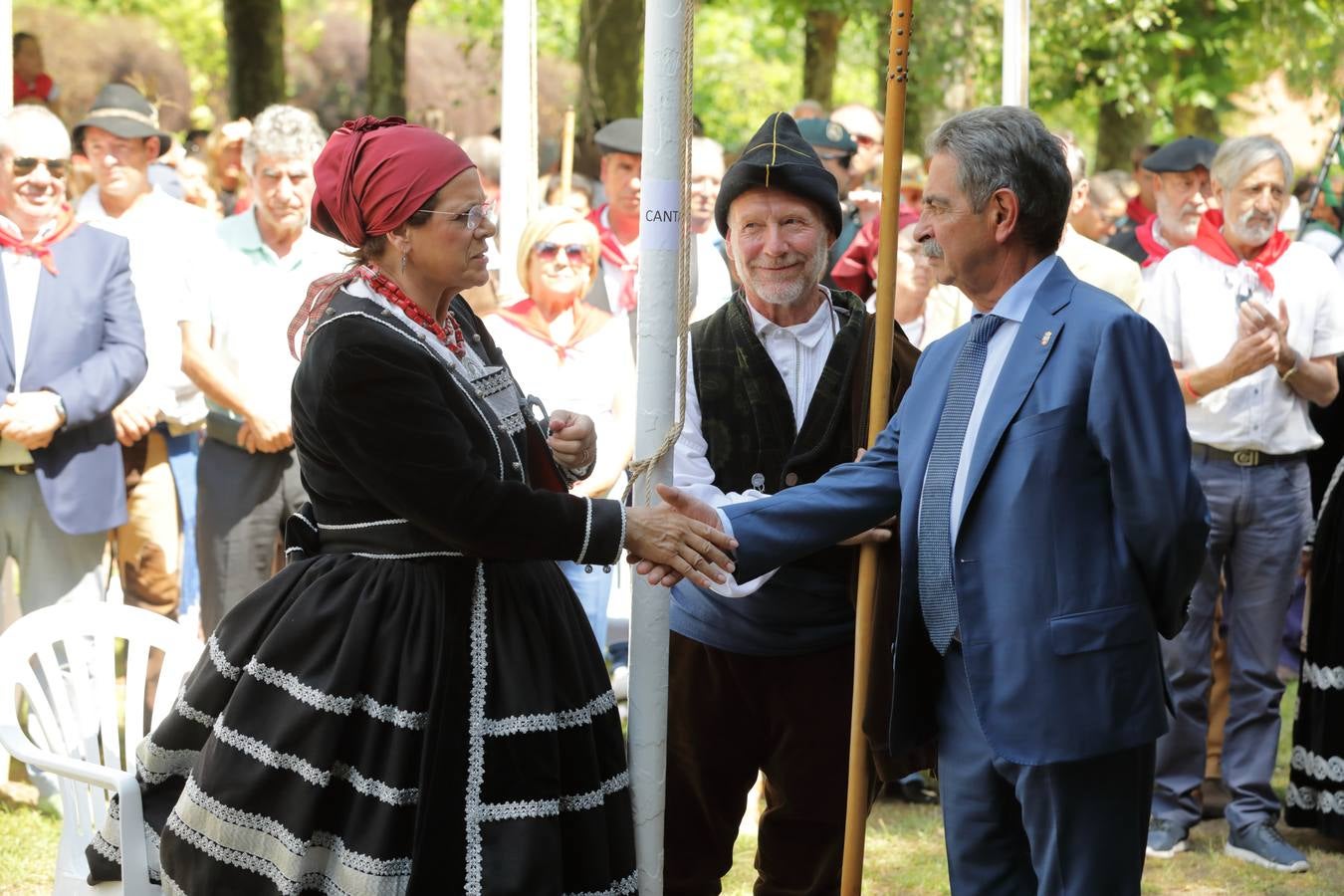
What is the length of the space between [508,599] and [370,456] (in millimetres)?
412

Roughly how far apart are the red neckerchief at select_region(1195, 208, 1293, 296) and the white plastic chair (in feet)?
11.9

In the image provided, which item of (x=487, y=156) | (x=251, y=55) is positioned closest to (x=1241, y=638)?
(x=487, y=156)

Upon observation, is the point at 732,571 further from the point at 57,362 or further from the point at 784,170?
the point at 57,362

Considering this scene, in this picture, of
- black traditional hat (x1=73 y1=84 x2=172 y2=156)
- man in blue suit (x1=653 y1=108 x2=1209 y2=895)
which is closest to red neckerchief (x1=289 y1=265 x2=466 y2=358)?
man in blue suit (x1=653 y1=108 x2=1209 y2=895)

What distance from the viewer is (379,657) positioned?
312cm

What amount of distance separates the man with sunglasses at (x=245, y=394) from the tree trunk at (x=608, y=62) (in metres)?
6.99

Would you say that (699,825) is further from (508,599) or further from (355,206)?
(355,206)

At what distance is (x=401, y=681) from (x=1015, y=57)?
3.65m

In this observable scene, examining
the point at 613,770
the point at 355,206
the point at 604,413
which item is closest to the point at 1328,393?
the point at 604,413

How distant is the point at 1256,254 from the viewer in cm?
565

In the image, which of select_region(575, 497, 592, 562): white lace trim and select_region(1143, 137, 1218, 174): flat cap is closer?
select_region(575, 497, 592, 562): white lace trim

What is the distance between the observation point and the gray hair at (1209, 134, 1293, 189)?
18.5 ft

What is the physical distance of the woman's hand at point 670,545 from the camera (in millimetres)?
3193

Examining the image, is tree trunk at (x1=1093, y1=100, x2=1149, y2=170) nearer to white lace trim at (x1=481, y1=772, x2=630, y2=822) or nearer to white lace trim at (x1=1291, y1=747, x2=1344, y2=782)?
white lace trim at (x1=1291, y1=747, x2=1344, y2=782)
